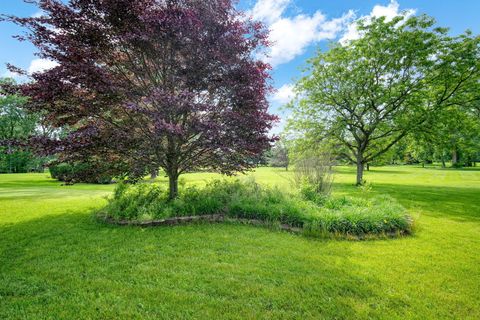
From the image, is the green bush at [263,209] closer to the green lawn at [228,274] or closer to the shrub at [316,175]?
the green lawn at [228,274]

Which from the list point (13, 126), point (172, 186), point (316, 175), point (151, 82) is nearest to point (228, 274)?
point (172, 186)

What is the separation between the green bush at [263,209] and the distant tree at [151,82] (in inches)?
38.7

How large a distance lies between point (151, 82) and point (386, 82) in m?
14.9

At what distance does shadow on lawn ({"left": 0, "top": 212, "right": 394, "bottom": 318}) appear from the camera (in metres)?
2.90

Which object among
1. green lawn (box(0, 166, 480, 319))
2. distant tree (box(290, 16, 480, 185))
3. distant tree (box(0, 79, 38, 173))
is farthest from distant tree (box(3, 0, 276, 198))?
distant tree (box(0, 79, 38, 173))

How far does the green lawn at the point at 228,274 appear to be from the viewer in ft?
9.36

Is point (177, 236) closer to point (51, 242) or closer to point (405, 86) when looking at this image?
point (51, 242)

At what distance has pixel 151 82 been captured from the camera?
24.1 feet

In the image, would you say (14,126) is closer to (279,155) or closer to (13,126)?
(13,126)

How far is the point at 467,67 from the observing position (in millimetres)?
13422

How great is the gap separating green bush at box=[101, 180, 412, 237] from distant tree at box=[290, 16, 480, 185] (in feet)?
30.5

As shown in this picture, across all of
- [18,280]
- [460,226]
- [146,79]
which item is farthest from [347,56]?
[18,280]

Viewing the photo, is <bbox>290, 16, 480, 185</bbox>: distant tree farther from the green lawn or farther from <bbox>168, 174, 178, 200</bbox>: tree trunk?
<bbox>168, 174, 178, 200</bbox>: tree trunk

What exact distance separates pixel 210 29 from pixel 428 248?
23.8 ft
